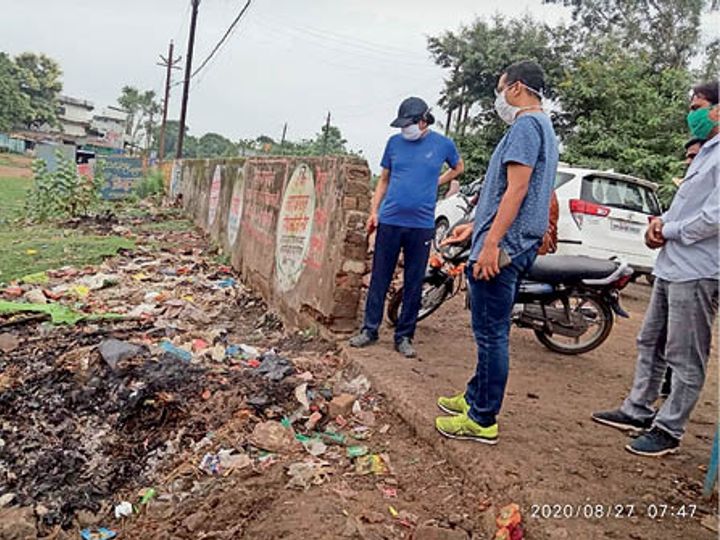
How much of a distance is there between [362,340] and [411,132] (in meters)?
1.48

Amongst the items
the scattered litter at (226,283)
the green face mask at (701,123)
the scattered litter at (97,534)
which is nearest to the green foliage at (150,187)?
the scattered litter at (226,283)

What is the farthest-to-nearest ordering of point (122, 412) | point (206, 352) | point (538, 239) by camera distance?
point (206, 352), point (122, 412), point (538, 239)

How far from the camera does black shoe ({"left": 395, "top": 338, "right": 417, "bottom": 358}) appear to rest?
13.4 feet

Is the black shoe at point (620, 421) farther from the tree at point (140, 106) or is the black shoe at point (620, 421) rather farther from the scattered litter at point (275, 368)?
the tree at point (140, 106)

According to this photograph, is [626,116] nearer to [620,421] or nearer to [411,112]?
[411,112]

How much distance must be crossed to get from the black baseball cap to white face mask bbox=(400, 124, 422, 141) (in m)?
0.03

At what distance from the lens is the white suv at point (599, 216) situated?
671 cm

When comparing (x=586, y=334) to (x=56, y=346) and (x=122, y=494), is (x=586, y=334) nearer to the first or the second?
(x=122, y=494)

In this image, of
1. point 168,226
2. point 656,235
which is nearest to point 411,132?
point 656,235

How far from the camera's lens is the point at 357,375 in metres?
3.82

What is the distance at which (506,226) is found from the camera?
2.56 meters

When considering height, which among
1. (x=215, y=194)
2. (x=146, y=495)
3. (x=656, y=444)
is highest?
(x=215, y=194)

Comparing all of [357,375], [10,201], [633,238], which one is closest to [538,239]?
[357,375]

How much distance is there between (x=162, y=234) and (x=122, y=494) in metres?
9.36
